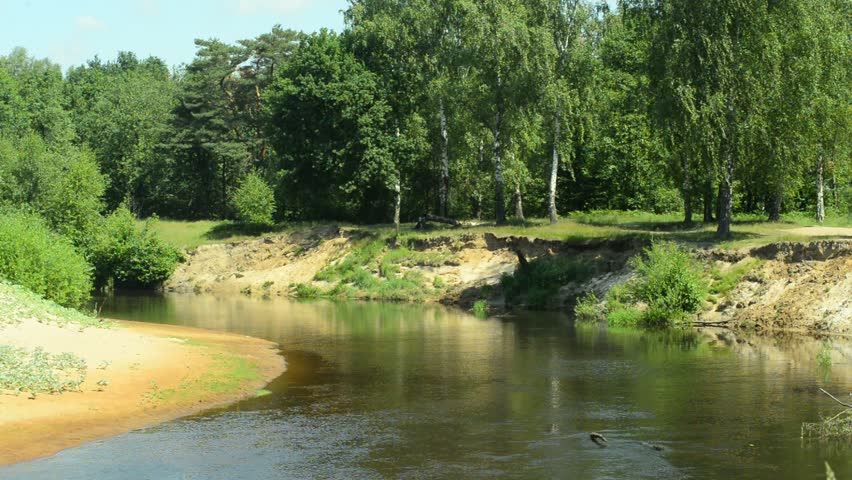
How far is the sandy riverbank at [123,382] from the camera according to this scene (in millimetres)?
20844

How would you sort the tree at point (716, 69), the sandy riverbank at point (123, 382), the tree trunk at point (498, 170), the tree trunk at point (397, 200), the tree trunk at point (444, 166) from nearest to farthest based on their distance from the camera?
1. the sandy riverbank at point (123, 382)
2. the tree at point (716, 69)
3. the tree trunk at point (498, 170)
4. the tree trunk at point (444, 166)
5. the tree trunk at point (397, 200)

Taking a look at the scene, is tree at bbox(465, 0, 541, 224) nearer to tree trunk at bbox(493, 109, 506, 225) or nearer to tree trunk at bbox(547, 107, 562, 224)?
tree trunk at bbox(493, 109, 506, 225)

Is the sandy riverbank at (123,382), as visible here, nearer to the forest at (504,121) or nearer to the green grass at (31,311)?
the green grass at (31,311)

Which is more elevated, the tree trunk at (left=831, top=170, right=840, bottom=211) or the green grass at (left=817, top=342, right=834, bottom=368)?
the tree trunk at (left=831, top=170, right=840, bottom=211)

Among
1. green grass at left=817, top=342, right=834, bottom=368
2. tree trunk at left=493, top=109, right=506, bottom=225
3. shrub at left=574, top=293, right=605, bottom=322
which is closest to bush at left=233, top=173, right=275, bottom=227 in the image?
tree trunk at left=493, top=109, right=506, bottom=225

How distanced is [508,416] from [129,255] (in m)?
48.5

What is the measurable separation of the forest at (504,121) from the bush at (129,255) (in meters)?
1.52

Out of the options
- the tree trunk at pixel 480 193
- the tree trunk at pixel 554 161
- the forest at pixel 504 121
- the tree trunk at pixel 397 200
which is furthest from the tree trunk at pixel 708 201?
the tree trunk at pixel 397 200

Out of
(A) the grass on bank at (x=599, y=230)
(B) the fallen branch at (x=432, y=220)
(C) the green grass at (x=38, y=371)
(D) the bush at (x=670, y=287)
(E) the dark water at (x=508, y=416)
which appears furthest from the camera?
(B) the fallen branch at (x=432, y=220)

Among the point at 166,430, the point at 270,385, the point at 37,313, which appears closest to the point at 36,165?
the point at 37,313

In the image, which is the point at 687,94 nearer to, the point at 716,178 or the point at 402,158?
the point at 716,178

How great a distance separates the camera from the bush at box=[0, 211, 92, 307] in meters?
40.2

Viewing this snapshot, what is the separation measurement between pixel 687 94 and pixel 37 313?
2885cm

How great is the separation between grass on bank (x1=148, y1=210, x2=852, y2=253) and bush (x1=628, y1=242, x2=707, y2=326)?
3142 millimetres
